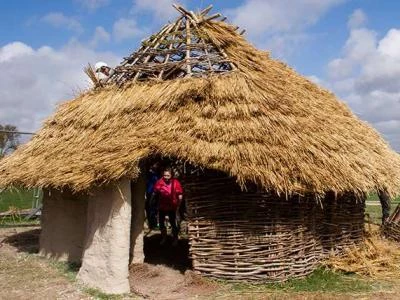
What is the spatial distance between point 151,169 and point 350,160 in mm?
4877

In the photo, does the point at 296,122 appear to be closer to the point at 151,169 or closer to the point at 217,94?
the point at 217,94

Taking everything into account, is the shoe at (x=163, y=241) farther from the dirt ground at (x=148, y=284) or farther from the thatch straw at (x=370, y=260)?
the thatch straw at (x=370, y=260)

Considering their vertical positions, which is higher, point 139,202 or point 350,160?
point 350,160

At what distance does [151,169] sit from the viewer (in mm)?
11875

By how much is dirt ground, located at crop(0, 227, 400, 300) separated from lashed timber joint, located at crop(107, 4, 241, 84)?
332 centimetres

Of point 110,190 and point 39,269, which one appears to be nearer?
point 110,190

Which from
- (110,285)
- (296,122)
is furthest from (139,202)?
(296,122)

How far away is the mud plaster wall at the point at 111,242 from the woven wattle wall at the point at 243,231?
96 cm

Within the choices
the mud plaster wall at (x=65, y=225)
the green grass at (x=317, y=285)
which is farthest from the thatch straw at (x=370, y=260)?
the mud plaster wall at (x=65, y=225)

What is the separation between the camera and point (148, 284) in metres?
7.82

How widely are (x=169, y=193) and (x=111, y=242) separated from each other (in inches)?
77.8

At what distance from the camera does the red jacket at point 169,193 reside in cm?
934

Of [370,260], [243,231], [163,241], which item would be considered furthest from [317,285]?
[163,241]

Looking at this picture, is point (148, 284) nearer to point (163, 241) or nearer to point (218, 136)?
point (218, 136)
